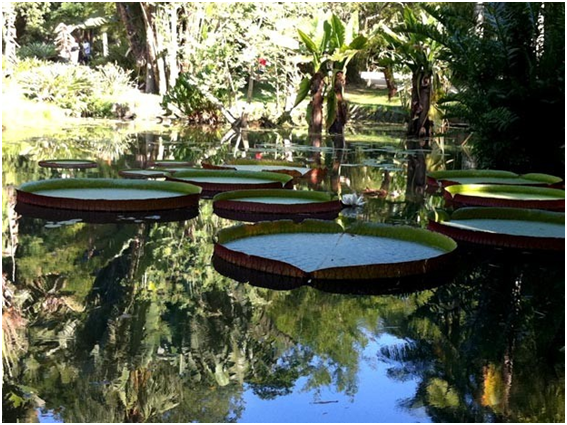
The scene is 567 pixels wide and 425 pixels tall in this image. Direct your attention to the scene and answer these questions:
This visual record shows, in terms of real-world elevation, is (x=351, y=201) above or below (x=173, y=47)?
below

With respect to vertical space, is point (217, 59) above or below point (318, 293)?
above

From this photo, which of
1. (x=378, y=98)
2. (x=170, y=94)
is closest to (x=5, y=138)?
(x=170, y=94)

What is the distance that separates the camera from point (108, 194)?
18.0 feet

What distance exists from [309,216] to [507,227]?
1293 millimetres

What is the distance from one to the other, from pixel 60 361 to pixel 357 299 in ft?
4.04

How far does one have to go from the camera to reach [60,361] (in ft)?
7.35

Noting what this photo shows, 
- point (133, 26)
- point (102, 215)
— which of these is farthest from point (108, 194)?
point (133, 26)

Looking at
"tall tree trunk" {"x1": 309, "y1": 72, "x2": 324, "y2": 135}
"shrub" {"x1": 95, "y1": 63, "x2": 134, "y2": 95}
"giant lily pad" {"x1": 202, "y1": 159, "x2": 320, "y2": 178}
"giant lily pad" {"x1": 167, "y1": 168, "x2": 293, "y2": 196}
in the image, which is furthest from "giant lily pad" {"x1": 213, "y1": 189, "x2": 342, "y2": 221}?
"shrub" {"x1": 95, "y1": 63, "x2": 134, "y2": 95}

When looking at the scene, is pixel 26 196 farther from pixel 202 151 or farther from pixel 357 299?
pixel 202 151

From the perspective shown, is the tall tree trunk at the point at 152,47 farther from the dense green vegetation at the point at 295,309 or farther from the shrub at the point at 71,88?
the dense green vegetation at the point at 295,309

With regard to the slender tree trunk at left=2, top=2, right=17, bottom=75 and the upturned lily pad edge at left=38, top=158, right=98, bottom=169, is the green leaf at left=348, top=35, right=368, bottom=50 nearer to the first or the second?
the upturned lily pad edge at left=38, top=158, right=98, bottom=169

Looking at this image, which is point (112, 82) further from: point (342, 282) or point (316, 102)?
point (342, 282)

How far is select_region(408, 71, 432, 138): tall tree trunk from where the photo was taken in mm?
14297

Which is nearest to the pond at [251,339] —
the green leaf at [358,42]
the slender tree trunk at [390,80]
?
the green leaf at [358,42]
